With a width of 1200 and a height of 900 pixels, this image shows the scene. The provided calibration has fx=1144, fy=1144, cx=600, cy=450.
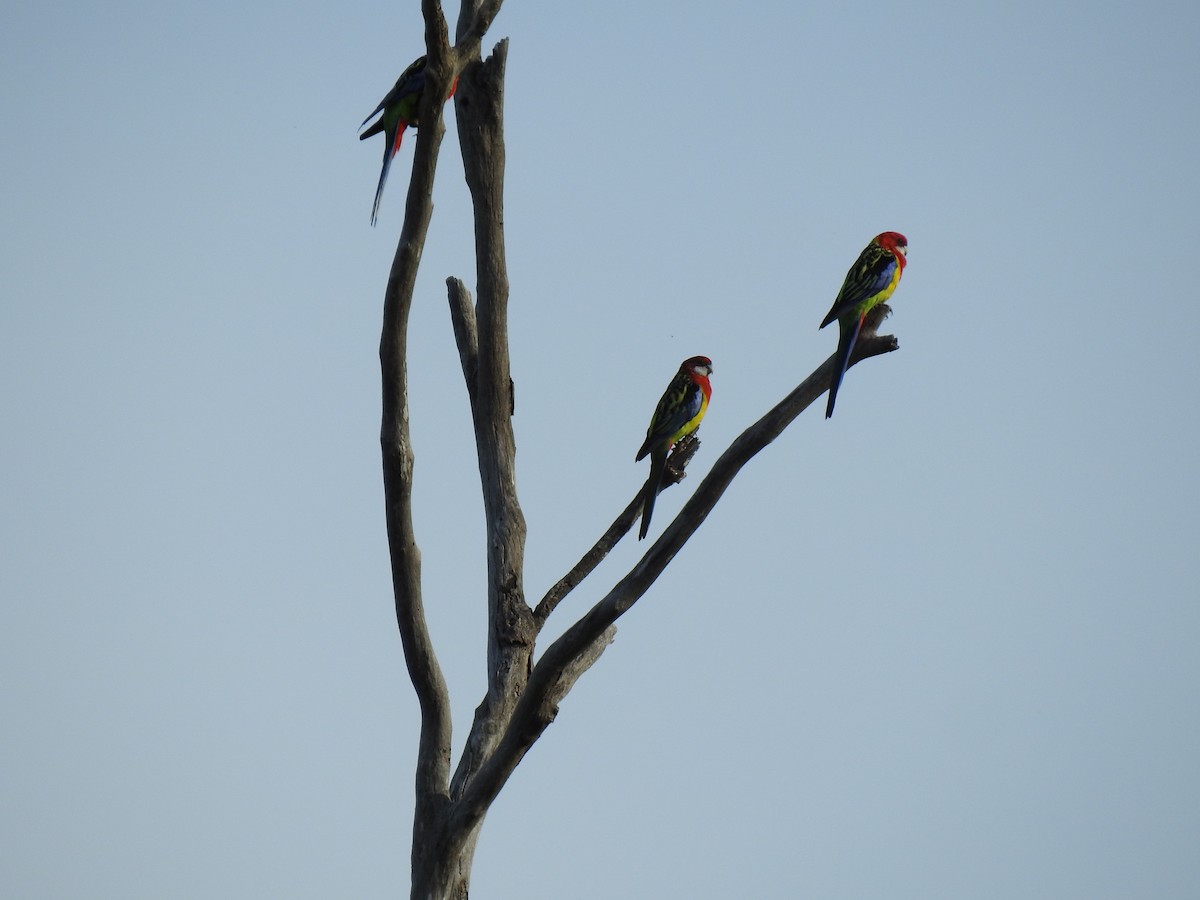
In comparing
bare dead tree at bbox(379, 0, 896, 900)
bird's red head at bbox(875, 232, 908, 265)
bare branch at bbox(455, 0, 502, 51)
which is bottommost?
bare dead tree at bbox(379, 0, 896, 900)

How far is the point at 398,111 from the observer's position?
610 cm

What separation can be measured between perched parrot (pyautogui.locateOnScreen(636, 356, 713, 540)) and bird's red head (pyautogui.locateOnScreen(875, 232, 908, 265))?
1250 mm

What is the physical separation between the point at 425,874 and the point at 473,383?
230cm

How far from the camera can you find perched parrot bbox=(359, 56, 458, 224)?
5.94 metres

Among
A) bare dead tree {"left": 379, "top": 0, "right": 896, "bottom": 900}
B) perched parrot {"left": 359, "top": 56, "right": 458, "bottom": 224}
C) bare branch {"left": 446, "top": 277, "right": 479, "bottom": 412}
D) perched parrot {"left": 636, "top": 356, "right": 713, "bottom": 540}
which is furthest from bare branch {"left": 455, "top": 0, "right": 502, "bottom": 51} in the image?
perched parrot {"left": 636, "top": 356, "right": 713, "bottom": 540}

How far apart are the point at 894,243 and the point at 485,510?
2.71 metres

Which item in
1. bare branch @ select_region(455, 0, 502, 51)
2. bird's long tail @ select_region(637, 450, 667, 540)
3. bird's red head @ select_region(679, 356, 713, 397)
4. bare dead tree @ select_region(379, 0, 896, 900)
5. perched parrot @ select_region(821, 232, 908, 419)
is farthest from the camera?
bird's red head @ select_region(679, 356, 713, 397)

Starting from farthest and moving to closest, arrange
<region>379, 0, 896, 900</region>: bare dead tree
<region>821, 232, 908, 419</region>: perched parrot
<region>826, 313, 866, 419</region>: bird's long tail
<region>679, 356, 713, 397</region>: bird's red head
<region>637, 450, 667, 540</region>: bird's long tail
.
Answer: <region>679, 356, 713, 397</region>: bird's red head
<region>637, 450, 667, 540</region>: bird's long tail
<region>821, 232, 908, 419</region>: perched parrot
<region>826, 313, 866, 419</region>: bird's long tail
<region>379, 0, 896, 900</region>: bare dead tree

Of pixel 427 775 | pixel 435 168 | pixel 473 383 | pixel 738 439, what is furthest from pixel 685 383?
pixel 427 775

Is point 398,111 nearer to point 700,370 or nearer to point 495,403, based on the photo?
point 495,403

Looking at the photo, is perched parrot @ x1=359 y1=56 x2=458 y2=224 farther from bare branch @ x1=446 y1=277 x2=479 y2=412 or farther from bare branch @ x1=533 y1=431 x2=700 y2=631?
bare branch @ x1=533 y1=431 x2=700 y2=631

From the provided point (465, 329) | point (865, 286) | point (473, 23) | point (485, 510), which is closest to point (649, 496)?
point (485, 510)

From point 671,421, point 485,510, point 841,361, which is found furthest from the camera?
point 671,421

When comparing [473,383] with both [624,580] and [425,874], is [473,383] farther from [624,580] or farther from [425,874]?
[425,874]
